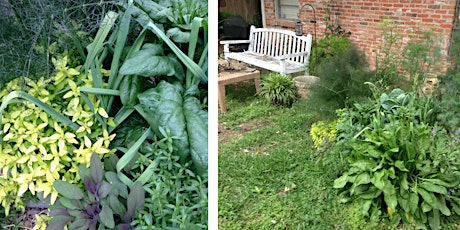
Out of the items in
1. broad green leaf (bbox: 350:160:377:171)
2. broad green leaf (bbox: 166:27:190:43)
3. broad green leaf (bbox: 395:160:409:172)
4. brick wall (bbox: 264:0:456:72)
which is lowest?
broad green leaf (bbox: 350:160:377:171)

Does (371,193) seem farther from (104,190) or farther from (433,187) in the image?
(104,190)

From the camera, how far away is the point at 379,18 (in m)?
4.21

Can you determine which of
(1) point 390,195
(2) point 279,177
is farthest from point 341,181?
(2) point 279,177

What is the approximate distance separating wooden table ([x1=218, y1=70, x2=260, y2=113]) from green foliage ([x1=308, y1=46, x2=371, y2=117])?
0.89 metres

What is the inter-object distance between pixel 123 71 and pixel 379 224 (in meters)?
1.57

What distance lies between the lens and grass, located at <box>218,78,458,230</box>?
8.55ft

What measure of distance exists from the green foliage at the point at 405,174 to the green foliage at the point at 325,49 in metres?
1.92

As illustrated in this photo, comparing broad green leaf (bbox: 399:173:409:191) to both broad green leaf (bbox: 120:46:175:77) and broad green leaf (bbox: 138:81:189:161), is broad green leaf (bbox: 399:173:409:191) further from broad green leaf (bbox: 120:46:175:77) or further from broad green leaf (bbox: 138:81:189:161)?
broad green leaf (bbox: 120:46:175:77)

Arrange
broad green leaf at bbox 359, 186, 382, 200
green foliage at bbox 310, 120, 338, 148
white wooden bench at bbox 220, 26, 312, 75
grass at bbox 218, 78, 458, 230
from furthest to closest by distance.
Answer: white wooden bench at bbox 220, 26, 312, 75
green foliage at bbox 310, 120, 338, 148
grass at bbox 218, 78, 458, 230
broad green leaf at bbox 359, 186, 382, 200

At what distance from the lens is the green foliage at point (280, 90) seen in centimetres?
428

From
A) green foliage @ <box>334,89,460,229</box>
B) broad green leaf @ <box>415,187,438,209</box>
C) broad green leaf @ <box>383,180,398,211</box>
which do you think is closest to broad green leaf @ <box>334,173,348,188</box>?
green foliage @ <box>334,89,460,229</box>

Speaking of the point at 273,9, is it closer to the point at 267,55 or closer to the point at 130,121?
the point at 267,55

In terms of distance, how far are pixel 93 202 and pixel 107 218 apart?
150mm

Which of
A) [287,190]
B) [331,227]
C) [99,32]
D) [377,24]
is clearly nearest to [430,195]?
[331,227]
